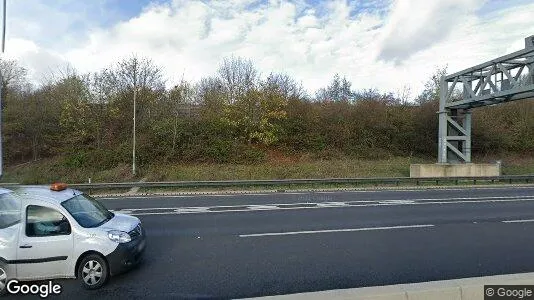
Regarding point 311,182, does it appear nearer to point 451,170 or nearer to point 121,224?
point 451,170

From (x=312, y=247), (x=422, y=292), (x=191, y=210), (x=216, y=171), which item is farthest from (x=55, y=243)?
(x=216, y=171)

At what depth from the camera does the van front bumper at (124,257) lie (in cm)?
500

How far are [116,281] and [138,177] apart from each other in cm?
1780

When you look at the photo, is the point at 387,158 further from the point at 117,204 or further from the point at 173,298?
the point at 173,298

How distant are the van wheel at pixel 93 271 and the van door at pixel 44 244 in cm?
20

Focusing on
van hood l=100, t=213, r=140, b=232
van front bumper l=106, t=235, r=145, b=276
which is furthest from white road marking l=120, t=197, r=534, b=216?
van front bumper l=106, t=235, r=145, b=276

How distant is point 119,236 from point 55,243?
2.70ft

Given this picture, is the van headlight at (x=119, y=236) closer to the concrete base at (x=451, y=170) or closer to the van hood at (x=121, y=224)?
the van hood at (x=121, y=224)

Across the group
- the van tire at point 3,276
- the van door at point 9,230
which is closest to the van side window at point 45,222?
the van door at point 9,230

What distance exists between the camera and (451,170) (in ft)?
72.0

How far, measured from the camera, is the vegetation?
24.1m

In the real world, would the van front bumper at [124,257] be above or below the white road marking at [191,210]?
above

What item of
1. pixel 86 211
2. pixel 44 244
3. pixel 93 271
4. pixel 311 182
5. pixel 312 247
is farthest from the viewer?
pixel 311 182

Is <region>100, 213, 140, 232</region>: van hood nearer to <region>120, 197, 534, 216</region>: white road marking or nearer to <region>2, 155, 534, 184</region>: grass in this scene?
<region>120, 197, 534, 216</region>: white road marking
